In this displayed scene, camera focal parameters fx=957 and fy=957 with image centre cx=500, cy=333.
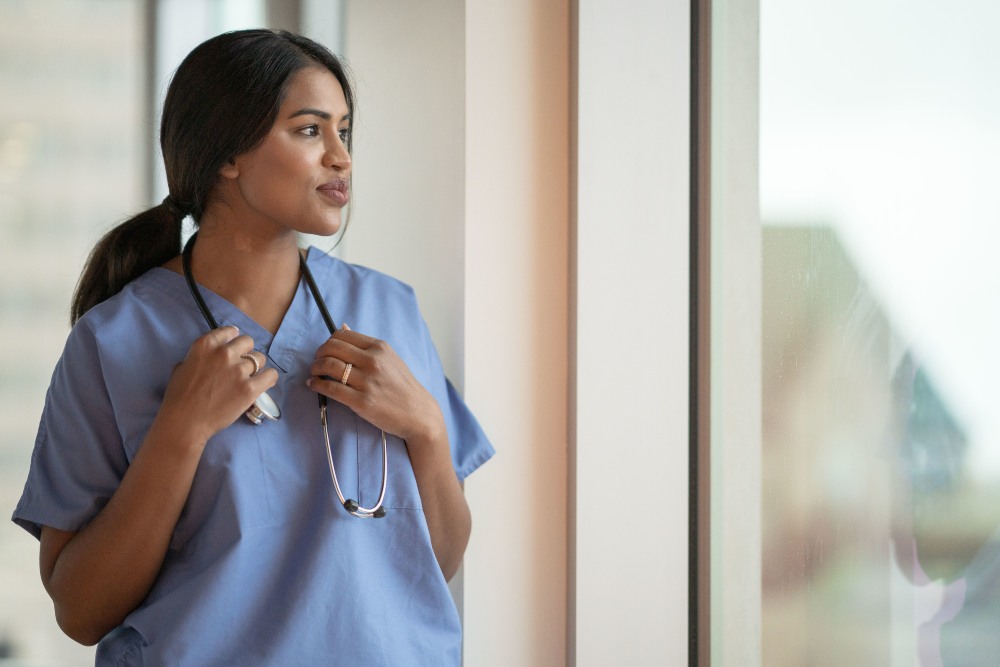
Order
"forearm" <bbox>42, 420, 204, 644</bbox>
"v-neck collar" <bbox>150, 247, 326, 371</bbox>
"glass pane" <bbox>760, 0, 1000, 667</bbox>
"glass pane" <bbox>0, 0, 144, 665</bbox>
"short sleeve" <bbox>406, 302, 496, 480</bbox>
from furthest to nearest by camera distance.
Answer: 1. "glass pane" <bbox>0, 0, 144, 665</bbox>
2. "short sleeve" <bbox>406, 302, 496, 480</bbox>
3. "v-neck collar" <bbox>150, 247, 326, 371</bbox>
4. "forearm" <bbox>42, 420, 204, 644</bbox>
5. "glass pane" <bbox>760, 0, 1000, 667</bbox>

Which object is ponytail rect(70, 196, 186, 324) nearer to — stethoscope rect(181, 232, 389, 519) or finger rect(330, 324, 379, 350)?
stethoscope rect(181, 232, 389, 519)

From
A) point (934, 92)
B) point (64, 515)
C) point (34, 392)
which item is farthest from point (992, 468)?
point (34, 392)

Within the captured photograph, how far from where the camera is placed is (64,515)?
95 cm

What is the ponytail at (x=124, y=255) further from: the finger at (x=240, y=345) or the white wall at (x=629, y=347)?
the white wall at (x=629, y=347)

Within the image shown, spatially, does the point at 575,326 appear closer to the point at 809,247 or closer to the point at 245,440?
the point at 809,247

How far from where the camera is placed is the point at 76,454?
0.96 m

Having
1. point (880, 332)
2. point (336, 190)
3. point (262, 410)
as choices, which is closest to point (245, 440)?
point (262, 410)

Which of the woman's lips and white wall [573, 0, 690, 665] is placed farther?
white wall [573, 0, 690, 665]

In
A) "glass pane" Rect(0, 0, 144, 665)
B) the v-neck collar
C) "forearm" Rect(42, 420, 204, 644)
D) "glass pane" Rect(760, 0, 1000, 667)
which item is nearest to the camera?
"glass pane" Rect(760, 0, 1000, 667)

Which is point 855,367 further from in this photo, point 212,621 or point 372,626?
point 212,621

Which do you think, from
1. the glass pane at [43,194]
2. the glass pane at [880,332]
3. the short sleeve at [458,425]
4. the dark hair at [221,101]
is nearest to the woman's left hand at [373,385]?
the short sleeve at [458,425]

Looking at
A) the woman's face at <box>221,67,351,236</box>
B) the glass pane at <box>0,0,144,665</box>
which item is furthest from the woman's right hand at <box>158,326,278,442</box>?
the glass pane at <box>0,0,144,665</box>

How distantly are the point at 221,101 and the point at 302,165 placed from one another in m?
0.11

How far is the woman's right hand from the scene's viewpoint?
2.99 ft
